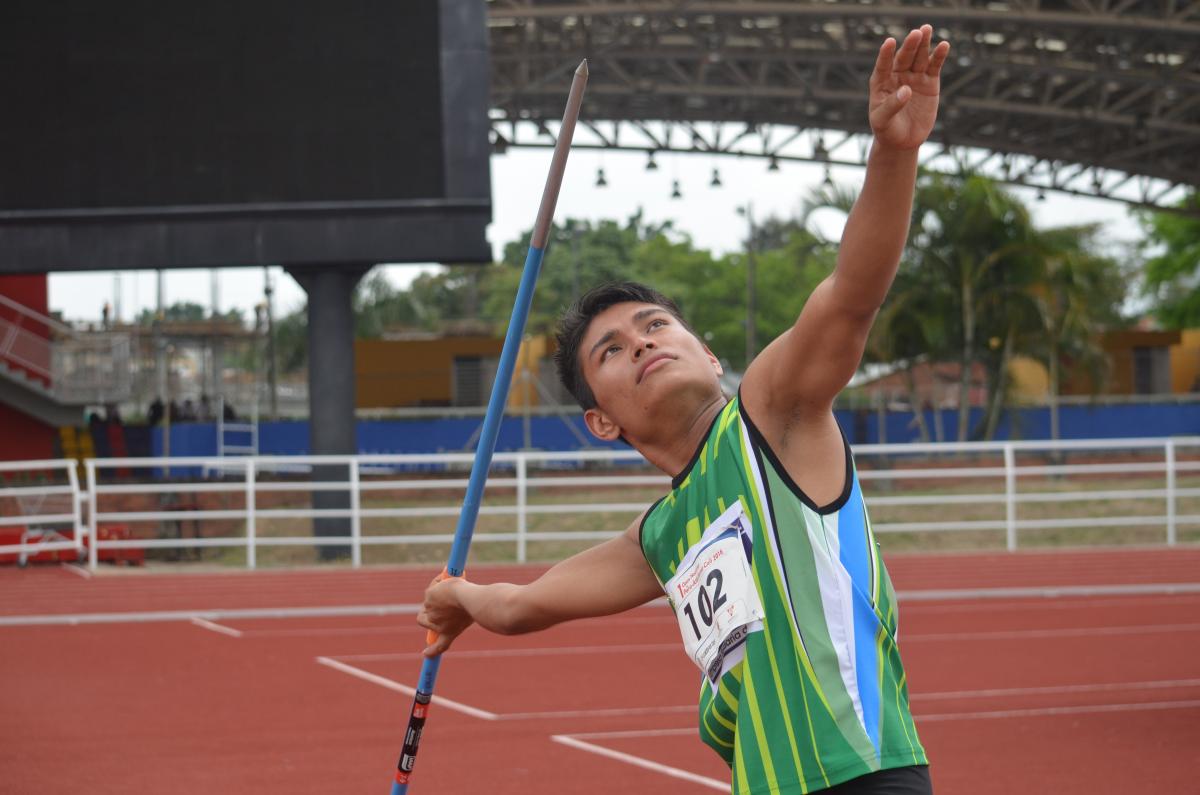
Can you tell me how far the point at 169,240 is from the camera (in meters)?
15.7

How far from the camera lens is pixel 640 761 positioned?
23.7 feet

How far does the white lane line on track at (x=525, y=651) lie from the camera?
10.5 meters

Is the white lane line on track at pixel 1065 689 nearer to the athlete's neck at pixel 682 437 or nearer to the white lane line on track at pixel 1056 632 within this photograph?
the white lane line on track at pixel 1056 632

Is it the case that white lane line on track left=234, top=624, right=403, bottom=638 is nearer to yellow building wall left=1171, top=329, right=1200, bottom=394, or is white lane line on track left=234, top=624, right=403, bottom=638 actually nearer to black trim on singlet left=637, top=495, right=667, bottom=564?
black trim on singlet left=637, top=495, right=667, bottom=564

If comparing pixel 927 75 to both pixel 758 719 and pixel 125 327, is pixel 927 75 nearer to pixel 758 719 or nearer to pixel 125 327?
pixel 758 719

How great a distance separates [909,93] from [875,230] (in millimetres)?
201

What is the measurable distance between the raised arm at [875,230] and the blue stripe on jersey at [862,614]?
22 cm

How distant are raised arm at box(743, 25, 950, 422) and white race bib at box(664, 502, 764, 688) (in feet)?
0.91

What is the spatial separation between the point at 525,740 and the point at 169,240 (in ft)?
31.3

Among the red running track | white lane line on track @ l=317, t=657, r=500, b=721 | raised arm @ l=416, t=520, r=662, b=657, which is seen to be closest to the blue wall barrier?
the red running track

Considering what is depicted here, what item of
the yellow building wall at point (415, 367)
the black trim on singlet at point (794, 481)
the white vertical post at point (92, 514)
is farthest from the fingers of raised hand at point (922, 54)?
the yellow building wall at point (415, 367)

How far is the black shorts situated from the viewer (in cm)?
237

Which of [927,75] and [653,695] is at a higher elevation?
[927,75]

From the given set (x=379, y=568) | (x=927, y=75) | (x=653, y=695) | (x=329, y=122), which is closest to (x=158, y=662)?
(x=653, y=695)
